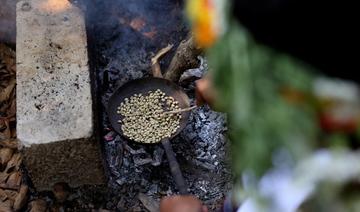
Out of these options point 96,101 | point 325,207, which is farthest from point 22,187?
point 325,207

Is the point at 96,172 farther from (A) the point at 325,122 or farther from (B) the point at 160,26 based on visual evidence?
(A) the point at 325,122

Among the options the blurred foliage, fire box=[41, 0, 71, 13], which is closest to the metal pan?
fire box=[41, 0, 71, 13]

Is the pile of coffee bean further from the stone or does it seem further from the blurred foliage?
the blurred foliage

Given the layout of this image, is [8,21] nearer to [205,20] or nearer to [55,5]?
[55,5]

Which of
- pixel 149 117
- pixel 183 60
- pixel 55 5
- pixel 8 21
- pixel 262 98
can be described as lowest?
pixel 149 117

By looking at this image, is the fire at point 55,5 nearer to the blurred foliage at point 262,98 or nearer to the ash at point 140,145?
the ash at point 140,145

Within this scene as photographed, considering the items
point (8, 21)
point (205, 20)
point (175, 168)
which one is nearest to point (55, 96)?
point (175, 168)

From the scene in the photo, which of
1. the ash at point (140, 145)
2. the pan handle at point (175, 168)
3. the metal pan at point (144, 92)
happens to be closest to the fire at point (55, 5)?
the ash at point (140, 145)
